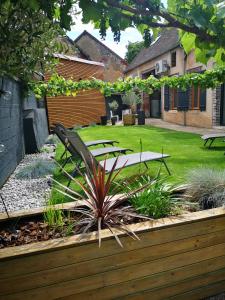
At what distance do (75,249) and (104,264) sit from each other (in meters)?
0.22

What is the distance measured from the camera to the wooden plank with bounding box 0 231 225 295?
1.51 m

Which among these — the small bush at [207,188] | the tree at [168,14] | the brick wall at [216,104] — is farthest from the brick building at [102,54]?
the tree at [168,14]

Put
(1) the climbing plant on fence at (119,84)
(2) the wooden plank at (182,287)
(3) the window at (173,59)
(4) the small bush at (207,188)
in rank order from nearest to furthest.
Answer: (2) the wooden plank at (182,287) → (4) the small bush at (207,188) → (1) the climbing plant on fence at (119,84) → (3) the window at (173,59)

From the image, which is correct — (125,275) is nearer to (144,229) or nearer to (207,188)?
(144,229)

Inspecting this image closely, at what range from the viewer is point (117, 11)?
3.60 feet

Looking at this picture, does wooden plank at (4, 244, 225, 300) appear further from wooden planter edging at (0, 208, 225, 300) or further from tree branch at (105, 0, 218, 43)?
tree branch at (105, 0, 218, 43)

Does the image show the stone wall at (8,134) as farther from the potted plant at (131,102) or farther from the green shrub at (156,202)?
the potted plant at (131,102)

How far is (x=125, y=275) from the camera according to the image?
1.72 m

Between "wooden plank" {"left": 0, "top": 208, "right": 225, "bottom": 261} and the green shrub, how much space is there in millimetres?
190

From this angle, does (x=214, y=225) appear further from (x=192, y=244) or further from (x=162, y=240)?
(x=162, y=240)

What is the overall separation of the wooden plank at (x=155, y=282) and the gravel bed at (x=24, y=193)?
2093 mm

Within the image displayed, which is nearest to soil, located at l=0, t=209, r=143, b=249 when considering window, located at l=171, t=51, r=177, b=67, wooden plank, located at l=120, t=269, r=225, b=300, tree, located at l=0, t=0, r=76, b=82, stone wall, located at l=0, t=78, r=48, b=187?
wooden plank, located at l=120, t=269, r=225, b=300

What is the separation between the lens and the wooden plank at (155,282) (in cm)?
168

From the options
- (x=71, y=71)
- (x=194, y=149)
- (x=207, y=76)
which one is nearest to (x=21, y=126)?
(x=194, y=149)
